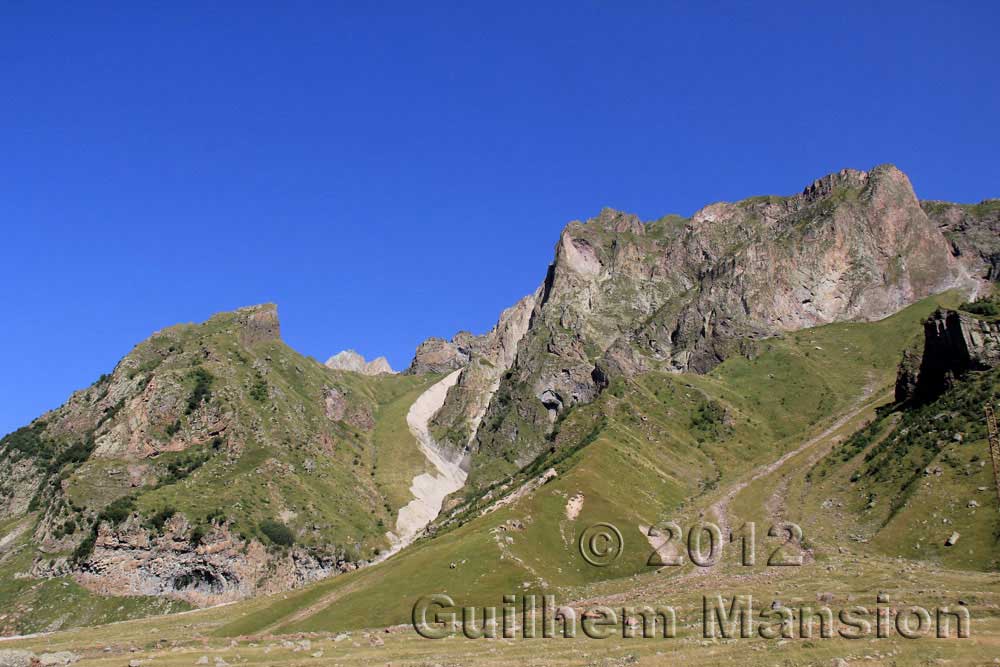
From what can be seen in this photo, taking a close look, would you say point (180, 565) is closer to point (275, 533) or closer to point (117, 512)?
point (117, 512)

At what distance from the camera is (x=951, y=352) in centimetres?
11700

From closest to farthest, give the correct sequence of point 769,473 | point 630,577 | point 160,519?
1. point 630,577
2. point 769,473
3. point 160,519

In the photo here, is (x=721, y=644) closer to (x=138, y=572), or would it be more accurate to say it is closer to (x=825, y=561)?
(x=825, y=561)

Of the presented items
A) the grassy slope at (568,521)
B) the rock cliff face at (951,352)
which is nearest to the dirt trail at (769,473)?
the grassy slope at (568,521)

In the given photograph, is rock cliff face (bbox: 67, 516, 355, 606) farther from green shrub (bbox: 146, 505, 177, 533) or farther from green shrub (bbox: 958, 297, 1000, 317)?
green shrub (bbox: 958, 297, 1000, 317)

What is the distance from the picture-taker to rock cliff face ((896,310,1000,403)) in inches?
4370

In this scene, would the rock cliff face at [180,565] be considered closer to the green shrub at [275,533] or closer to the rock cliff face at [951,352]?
the green shrub at [275,533]

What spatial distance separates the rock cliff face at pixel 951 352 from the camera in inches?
4370

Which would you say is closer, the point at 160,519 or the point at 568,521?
the point at 568,521

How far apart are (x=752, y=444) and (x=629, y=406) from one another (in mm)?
30658

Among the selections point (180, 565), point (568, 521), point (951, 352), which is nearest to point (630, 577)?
point (568, 521)

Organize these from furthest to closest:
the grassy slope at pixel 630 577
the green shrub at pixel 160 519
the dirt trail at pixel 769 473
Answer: the green shrub at pixel 160 519
the dirt trail at pixel 769 473
the grassy slope at pixel 630 577

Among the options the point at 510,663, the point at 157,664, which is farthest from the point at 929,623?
the point at 157,664

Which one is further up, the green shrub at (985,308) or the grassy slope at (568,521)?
the green shrub at (985,308)
